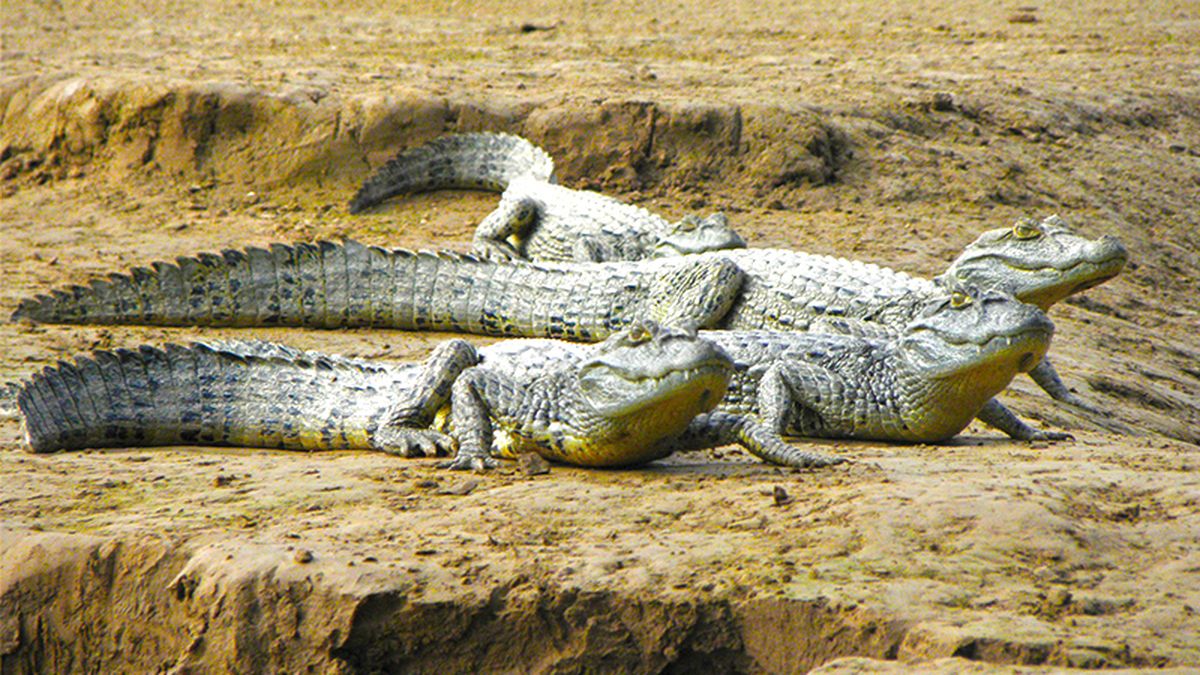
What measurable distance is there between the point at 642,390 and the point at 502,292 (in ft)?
11.3

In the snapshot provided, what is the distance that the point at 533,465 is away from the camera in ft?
17.0

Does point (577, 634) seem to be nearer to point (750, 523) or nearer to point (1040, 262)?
point (750, 523)

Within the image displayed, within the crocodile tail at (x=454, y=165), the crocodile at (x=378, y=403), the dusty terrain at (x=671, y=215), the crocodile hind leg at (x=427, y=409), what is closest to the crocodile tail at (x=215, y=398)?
the crocodile at (x=378, y=403)

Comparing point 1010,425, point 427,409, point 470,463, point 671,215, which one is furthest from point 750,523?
point 671,215

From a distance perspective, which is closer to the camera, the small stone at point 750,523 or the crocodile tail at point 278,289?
the small stone at point 750,523

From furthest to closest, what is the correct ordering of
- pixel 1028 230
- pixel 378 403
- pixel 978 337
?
pixel 1028 230 → pixel 378 403 → pixel 978 337

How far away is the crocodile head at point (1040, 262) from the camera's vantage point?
273 inches

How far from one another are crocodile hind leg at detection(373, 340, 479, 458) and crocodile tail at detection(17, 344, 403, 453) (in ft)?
0.38

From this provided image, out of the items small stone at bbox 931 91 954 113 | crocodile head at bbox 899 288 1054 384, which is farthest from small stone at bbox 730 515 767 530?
small stone at bbox 931 91 954 113

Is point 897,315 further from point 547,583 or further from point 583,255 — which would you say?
point 547,583

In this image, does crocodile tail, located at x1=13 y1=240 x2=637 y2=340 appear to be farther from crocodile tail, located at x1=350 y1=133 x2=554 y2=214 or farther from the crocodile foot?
the crocodile foot

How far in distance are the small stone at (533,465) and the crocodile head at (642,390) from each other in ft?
0.30

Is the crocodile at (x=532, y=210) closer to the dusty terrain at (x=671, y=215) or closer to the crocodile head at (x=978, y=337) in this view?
the dusty terrain at (x=671, y=215)

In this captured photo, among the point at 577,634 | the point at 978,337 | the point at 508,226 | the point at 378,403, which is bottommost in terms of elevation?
the point at 577,634
